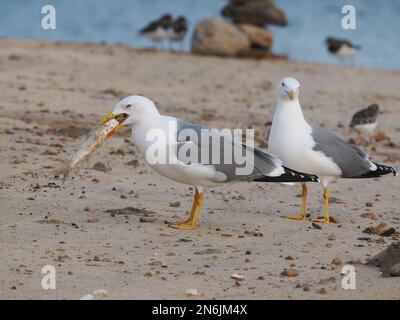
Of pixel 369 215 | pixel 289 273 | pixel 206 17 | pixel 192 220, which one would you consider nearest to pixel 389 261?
pixel 289 273

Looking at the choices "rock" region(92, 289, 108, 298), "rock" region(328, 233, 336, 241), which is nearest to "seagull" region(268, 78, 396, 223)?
"rock" region(328, 233, 336, 241)

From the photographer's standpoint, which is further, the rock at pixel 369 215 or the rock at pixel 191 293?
the rock at pixel 369 215

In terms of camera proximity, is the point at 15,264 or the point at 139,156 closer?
the point at 15,264

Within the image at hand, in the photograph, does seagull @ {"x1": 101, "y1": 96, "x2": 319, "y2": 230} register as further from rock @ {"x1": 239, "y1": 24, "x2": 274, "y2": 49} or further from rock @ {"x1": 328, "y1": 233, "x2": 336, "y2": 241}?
rock @ {"x1": 239, "y1": 24, "x2": 274, "y2": 49}

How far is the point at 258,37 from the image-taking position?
18.7m

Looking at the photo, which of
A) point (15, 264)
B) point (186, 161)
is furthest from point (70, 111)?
point (15, 264)

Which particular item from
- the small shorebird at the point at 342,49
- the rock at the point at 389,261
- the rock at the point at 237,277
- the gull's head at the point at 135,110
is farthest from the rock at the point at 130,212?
the small shorebird at the point at 342,49

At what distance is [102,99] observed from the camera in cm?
1301

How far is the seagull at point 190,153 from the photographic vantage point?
7.36m

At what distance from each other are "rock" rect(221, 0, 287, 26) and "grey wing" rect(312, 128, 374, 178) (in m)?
11.5

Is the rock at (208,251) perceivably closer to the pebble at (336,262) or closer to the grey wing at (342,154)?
the pebble at (336,262)

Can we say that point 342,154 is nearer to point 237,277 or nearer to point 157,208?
point 157,208
